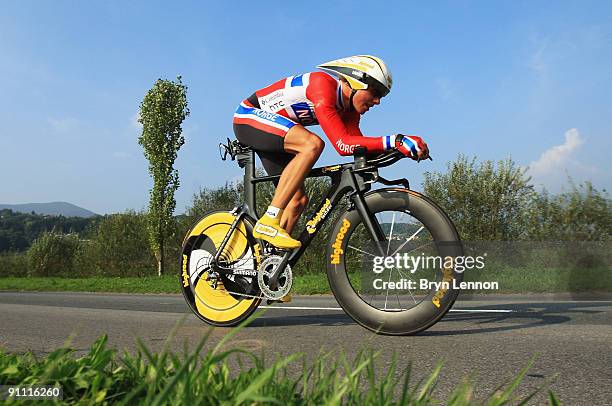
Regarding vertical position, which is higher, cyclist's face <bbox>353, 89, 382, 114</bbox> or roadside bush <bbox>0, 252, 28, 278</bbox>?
cyclist's face <bbox>353, 89, 382, 114</bbox>

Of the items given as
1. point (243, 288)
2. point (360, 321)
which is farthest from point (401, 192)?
point (243, 288)

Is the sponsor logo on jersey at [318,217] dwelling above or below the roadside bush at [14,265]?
above

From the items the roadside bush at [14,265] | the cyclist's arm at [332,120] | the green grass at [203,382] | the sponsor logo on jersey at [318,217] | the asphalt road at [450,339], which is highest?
the cyclist's arm at [332,120]

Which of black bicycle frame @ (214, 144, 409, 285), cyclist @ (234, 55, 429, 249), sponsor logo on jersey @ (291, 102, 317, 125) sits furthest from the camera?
sponsor logo on jersey @ (291, 102, 317, 125)

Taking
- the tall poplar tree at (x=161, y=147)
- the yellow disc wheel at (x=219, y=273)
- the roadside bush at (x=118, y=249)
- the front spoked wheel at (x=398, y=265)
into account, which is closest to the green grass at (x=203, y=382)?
the front spoked wheel at (x=398, y=265)

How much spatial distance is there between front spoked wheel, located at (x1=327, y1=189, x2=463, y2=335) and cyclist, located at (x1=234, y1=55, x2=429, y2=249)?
0.39 m

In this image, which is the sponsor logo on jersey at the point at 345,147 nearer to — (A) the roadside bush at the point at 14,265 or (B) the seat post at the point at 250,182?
(B) the seat post at the point at 250,182

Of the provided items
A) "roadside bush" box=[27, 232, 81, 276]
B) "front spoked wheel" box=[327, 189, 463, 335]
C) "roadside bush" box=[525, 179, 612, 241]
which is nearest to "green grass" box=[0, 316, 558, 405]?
"front spoked wheel" box=[327, 189, 463, 335]

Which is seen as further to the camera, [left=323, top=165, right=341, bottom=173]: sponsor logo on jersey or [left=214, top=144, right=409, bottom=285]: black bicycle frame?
[left=323, top=165, right=341, bottom=173]: sponsor logo on jersey

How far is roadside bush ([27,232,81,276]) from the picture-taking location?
1923 inches

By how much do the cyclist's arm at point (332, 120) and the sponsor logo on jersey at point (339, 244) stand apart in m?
0.55

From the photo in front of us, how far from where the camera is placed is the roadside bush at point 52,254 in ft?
160

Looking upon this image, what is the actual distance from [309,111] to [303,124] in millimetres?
174

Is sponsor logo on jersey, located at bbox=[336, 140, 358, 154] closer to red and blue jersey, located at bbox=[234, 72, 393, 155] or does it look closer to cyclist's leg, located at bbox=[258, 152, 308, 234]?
red and blue jersey, located at bbox=[234, 72, 393, 155]
